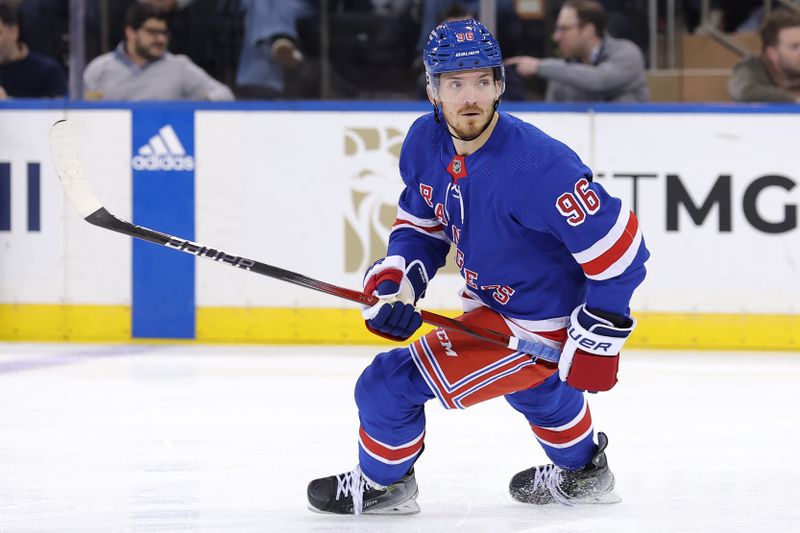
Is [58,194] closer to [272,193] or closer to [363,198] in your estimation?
[272,193]

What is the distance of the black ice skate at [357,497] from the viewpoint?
8.74 feet

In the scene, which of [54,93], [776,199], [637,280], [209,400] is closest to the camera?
[637,280]

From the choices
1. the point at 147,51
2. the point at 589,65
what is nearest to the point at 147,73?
the point at 147,51

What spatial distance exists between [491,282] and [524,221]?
17cm

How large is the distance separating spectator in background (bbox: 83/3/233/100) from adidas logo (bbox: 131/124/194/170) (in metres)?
0.27

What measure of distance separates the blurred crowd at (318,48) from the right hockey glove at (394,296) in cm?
264

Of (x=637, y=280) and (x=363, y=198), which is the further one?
(x=363, y=198)

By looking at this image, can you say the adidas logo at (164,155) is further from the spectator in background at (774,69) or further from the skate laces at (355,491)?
the skate laces at (355,491)

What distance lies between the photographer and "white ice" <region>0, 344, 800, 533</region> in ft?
8.69

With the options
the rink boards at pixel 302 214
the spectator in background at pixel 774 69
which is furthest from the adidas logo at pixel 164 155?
the spectator in background at pixel 774 69

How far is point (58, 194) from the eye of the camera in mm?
5121

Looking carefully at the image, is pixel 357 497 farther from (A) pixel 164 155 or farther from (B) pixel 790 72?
(B) pixel 790 72

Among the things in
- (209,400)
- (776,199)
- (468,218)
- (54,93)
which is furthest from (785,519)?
(54,93)

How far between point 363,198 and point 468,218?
2566 millimetres
